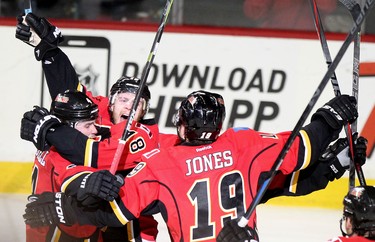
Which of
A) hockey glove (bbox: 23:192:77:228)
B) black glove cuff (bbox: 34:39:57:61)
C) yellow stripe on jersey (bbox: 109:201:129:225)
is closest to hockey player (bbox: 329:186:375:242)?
yellow stripe on jersey (bbox: 109:201:129:225)

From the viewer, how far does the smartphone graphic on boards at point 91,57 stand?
6.49 metres

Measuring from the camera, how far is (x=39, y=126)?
3.60 metres

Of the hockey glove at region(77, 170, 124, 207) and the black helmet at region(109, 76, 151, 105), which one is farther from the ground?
the black helmet at region(109, 76, 151, 105)

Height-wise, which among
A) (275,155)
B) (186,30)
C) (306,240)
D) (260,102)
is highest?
(186,30)

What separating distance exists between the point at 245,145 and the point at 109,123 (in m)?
1.03

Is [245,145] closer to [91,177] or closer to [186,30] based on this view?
[91,177]

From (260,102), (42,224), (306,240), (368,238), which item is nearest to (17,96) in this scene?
(260,102)

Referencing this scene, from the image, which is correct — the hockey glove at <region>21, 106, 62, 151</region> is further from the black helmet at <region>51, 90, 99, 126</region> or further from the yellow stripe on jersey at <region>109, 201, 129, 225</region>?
the yellow stripe on jersey at <region>109, 201, 129, 225</region>

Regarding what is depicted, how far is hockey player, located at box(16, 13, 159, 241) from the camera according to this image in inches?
144

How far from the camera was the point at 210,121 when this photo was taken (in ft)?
11.0

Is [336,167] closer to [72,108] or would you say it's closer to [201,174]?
[201,174]

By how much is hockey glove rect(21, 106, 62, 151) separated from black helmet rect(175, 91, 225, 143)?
54cm

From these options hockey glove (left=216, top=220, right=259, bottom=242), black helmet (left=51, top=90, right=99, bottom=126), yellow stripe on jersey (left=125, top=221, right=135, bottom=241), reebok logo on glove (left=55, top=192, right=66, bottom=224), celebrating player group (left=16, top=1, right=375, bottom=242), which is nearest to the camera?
hockey glove (left=216, top=220, right=259, bottom=242)

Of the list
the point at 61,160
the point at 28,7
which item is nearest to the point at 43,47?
the point at 28,7
